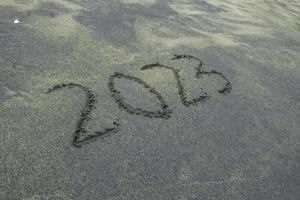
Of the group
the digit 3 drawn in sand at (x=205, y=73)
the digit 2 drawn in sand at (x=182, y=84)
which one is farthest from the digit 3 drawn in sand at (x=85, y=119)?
the digit 3 drawn in sand at (x=205, y=73)

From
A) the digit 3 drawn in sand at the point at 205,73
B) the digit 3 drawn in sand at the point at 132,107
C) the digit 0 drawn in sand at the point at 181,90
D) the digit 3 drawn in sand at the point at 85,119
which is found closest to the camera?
the digit 3 drawn in sand at the point at 85,119

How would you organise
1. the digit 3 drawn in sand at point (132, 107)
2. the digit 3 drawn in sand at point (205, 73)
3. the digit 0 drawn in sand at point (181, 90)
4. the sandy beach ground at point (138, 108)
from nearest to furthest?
the sandy beach ground at point (138, 108) → the digit 3 drawn in sand at point (132, 107) → the digit 0 drawn in sand at point (181, 90) → the digit 3 drawn in sand at point (205, 73)

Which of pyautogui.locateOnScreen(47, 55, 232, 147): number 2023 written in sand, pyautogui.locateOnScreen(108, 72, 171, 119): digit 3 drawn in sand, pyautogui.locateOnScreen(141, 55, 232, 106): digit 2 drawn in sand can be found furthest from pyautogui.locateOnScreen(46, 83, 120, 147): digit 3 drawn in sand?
pyautogui.locateOnScreen(141, 55, 232, 106): digit 2 drawn in sand

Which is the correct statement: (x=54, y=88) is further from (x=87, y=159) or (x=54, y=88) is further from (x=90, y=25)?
(x=90, y=25)

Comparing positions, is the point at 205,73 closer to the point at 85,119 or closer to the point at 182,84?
the point at 182,84

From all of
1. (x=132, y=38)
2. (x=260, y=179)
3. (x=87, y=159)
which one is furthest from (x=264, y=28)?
(x=87, y=159)

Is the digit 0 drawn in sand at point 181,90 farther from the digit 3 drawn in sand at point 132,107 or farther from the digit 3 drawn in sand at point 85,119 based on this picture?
the digit 3 drawn in sand at point 85,119
